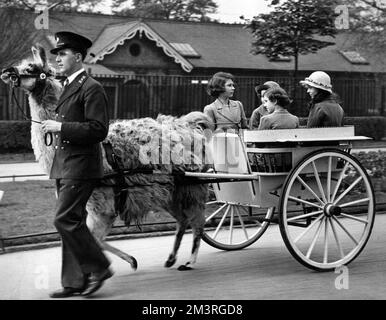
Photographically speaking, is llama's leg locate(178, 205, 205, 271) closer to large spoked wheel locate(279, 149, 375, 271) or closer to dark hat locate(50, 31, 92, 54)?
large spoked wheel locate(279, 149, 375, 271)

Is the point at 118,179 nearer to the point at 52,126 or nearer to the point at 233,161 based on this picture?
the point at 52,126

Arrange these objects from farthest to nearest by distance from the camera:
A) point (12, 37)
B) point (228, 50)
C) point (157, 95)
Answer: point (228, 50)
point (157, 95)
point (12, 37)

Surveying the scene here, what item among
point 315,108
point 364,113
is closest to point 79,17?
point 364,113

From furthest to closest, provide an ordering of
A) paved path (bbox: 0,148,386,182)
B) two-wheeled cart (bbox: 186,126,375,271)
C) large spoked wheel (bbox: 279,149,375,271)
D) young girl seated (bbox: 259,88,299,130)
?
paved path (bbox: 0,148,386,182) < young girl seated (bbox: 259,88,299,130) < two-wheeled cart (bbox: 186,126,375,271) < large spoked wheel (bbox: 279,149,375,271)

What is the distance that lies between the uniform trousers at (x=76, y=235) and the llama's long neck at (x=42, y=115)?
0.42 m

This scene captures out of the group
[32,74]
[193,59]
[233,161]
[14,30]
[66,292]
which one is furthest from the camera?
[193,59]

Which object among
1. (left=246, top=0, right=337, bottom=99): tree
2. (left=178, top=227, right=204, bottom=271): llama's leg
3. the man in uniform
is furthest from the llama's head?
(left=246, top=0, right=337, bottom=99): tree

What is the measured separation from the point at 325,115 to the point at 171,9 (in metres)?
38.0

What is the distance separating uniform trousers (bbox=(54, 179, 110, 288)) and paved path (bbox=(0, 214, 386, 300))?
29cm

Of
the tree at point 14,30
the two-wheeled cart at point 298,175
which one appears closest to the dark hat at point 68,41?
the two-wheeled cart at point 298,175

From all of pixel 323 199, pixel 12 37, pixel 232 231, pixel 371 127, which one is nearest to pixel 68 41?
pixel 323 199

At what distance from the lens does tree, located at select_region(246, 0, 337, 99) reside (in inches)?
650

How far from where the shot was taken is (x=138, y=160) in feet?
23.5

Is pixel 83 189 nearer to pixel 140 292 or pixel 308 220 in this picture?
pixel 140 292
